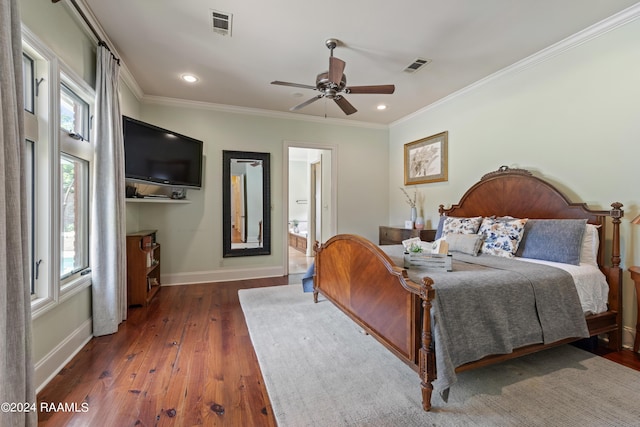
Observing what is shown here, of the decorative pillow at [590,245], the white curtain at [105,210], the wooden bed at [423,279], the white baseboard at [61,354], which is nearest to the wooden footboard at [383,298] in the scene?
Answer: the wooden bed at [423,279]

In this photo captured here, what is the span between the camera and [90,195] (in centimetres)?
265

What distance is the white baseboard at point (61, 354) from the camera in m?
1.81

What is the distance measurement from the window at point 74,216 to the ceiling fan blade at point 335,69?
2283 mm

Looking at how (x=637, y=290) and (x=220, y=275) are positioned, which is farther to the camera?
(x=220, y=275)

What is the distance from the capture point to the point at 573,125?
2695 mm

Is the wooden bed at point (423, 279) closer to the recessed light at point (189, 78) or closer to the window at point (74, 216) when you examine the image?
the window at point (74, 216)

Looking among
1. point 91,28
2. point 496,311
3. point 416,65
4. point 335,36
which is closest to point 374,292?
point 496,311

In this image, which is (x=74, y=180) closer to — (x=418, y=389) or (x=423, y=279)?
(x=423, y=279)

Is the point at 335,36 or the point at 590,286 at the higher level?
the point at 335,36

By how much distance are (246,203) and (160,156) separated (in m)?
1.51

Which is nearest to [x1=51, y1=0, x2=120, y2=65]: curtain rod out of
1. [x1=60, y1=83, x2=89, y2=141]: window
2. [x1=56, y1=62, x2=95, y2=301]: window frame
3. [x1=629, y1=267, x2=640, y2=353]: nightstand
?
[x1=56, y1=62, x2=95, y2=301]: window frame

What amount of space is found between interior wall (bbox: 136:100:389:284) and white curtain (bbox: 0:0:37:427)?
296cm

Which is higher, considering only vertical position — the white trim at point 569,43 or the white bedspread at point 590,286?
the white trim at point 569,43

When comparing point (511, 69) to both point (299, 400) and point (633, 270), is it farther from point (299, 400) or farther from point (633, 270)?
point (299, 400)
